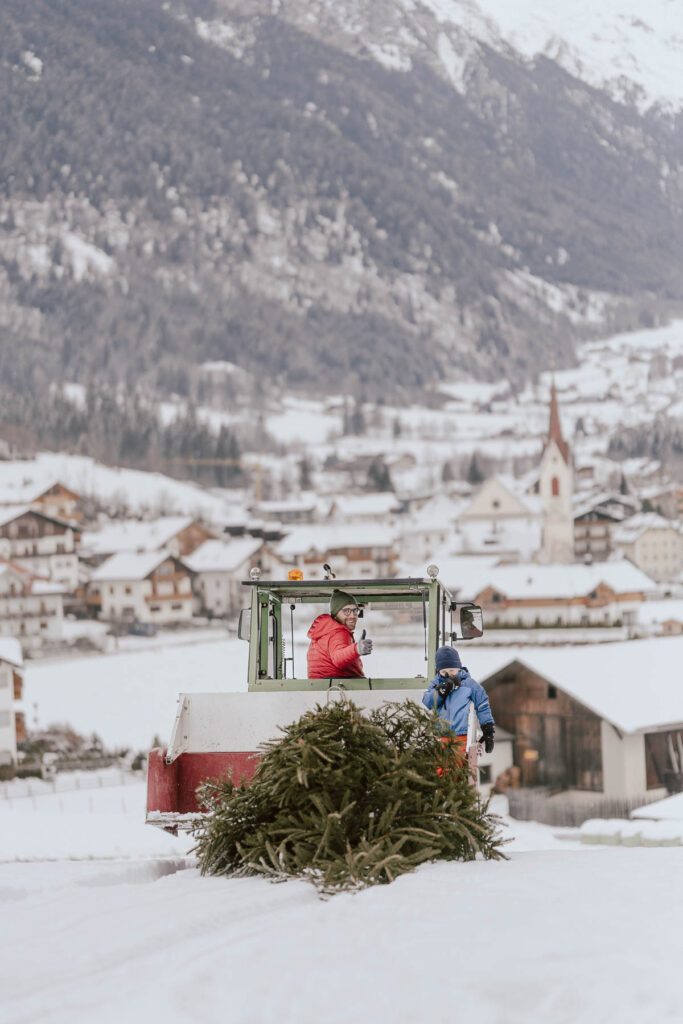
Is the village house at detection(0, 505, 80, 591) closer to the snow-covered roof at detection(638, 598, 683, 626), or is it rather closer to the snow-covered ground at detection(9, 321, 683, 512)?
the snow-covered ground at detection(9, 321, 683, 512)

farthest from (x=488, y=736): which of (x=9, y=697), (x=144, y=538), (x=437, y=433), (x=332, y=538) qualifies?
(x=437, y=433)

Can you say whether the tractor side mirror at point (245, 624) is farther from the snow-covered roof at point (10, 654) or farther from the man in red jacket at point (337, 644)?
the snow-covered roof at point (10, 654)

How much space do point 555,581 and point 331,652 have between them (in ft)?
140

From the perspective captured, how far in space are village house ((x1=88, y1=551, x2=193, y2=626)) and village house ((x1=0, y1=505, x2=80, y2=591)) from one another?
3.54 feet

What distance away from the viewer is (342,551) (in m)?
60.4

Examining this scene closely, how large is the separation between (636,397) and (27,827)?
215 ft

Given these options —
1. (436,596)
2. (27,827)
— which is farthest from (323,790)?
(27,827)

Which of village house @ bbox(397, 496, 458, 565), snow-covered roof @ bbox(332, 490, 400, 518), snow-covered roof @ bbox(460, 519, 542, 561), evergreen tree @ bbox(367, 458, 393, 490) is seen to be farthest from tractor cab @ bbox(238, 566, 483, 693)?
evergreen tree @ bbox(367, 458, 393, 490)

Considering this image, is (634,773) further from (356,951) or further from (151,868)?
(356,951)

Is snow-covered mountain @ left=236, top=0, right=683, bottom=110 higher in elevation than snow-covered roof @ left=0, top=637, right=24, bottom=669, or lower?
higher

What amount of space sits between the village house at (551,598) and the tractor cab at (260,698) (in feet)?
131

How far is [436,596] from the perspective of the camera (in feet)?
24.3

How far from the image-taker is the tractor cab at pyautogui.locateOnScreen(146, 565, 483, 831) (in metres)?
6.54

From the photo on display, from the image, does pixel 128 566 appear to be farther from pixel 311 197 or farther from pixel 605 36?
pixel 605 36
